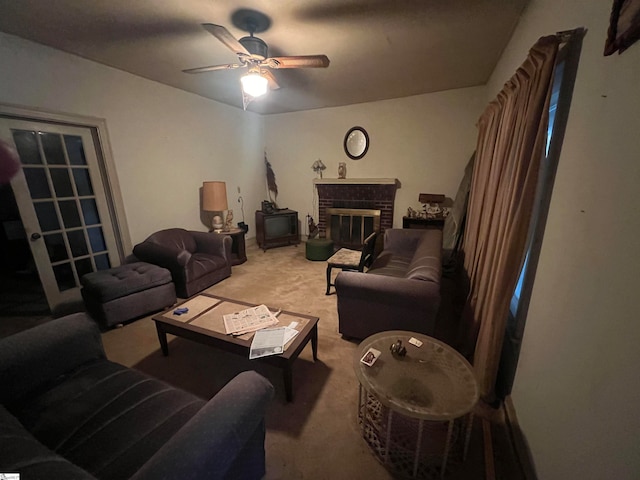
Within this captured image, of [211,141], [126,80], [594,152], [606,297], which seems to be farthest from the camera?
[211,141]

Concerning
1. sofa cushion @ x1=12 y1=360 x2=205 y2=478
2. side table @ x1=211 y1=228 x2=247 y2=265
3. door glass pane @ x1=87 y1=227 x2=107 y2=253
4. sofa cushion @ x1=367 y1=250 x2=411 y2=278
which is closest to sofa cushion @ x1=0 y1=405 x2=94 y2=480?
sofa cushion @ x1=12 y1=360 x2=205 y2=478

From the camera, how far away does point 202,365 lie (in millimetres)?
1866

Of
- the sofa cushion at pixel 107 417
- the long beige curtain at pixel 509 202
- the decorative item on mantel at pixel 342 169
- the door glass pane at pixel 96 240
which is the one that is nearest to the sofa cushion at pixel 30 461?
the sofa cushion at pixel 107 417

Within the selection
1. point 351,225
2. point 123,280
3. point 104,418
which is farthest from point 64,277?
point 351,225

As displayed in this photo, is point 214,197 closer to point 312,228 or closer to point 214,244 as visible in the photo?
point 214,244

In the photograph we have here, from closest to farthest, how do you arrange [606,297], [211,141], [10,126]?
1. [606,297]
2. [10,126]
3. [211,141]

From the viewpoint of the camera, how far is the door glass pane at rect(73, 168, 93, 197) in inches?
104

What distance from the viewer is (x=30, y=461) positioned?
0.70 meters

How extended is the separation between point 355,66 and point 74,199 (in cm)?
338

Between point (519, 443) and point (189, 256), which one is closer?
point (519, 443)

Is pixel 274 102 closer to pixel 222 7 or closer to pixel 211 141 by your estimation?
pixel 211 141

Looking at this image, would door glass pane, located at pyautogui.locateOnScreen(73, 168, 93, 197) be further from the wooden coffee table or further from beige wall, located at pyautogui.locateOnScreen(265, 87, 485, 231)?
beige wall, located at pyautogui.locateOnScreen(265, 87, 485, 231)

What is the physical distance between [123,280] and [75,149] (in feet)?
5.18

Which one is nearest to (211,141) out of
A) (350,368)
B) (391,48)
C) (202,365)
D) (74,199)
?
(74,199)
